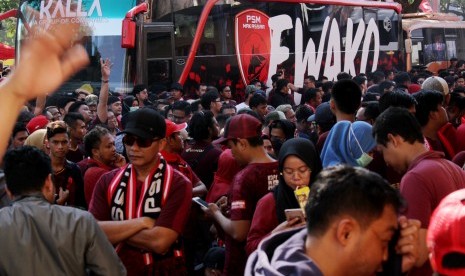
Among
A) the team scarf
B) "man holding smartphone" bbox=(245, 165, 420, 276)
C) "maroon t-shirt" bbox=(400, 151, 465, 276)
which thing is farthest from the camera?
the team scarf

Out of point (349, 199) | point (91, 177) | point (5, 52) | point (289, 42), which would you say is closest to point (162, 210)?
point (91, 177)

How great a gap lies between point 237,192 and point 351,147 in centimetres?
96

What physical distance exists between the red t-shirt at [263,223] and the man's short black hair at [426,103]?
2.29 meters

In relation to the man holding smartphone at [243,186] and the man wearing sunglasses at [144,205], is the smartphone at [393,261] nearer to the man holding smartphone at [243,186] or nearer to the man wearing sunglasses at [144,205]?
the man wearing sunglasses at [144,205]

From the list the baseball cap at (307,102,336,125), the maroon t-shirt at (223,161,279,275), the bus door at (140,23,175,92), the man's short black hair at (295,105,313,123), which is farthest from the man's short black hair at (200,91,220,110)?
the maroon t-shirt at (223,161,279,275)

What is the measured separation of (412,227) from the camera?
8.75 feet

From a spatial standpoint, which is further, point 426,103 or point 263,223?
point 426,103

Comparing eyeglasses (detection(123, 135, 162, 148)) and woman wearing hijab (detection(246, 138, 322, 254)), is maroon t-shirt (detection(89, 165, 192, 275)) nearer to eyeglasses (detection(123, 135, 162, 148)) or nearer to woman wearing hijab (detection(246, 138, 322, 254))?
eyeglasses (detection(123, 135, 162, 148))

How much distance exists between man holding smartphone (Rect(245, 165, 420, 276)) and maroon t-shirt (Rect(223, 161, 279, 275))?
2201 millimetres

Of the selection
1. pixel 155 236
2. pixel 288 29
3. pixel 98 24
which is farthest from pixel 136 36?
pixel 155 236

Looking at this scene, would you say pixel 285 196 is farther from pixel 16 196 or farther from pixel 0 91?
pixel 0 91

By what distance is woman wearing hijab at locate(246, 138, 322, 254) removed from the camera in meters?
4.34

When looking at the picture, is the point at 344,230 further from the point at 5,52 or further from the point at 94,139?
the point at 5,52

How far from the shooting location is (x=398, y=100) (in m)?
6.29
